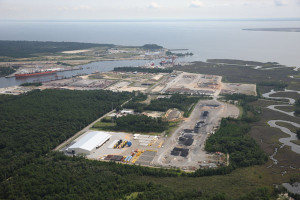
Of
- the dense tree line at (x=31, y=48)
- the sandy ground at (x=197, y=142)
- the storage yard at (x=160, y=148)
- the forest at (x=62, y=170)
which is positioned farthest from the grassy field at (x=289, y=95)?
the dense tree line at (x=31, y=48)

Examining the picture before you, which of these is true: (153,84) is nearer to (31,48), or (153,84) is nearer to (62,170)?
(62,170)

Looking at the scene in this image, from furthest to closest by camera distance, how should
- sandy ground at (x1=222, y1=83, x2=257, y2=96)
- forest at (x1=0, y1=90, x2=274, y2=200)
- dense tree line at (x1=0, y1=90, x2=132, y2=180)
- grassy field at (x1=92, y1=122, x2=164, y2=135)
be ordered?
sandy ground at (x1=222, y1=83, x2=257, y2=96) → grassy field at (x1=92, y1=122, x2=164, y2=135) → dense tree line at (x1=0, y1=90, x2=132, y2=180) → forest at (x1=0, y1=90, x2=274, y2=200)

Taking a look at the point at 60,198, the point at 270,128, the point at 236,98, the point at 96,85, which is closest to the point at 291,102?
the point at 236,98

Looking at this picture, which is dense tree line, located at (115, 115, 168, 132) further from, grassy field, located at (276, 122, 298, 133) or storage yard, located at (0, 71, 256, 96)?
storage yard, located at (0, 71, 256, 96)

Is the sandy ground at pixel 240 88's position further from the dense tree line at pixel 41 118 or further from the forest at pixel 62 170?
the dense tree line at pixel 41 118

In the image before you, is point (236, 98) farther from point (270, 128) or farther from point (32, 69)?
point (32, 69)

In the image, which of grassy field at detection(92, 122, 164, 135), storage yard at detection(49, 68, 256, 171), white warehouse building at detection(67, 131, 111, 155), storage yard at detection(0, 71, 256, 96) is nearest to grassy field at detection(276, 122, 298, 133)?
storage yard at detection(49, 68, 256, 171)
